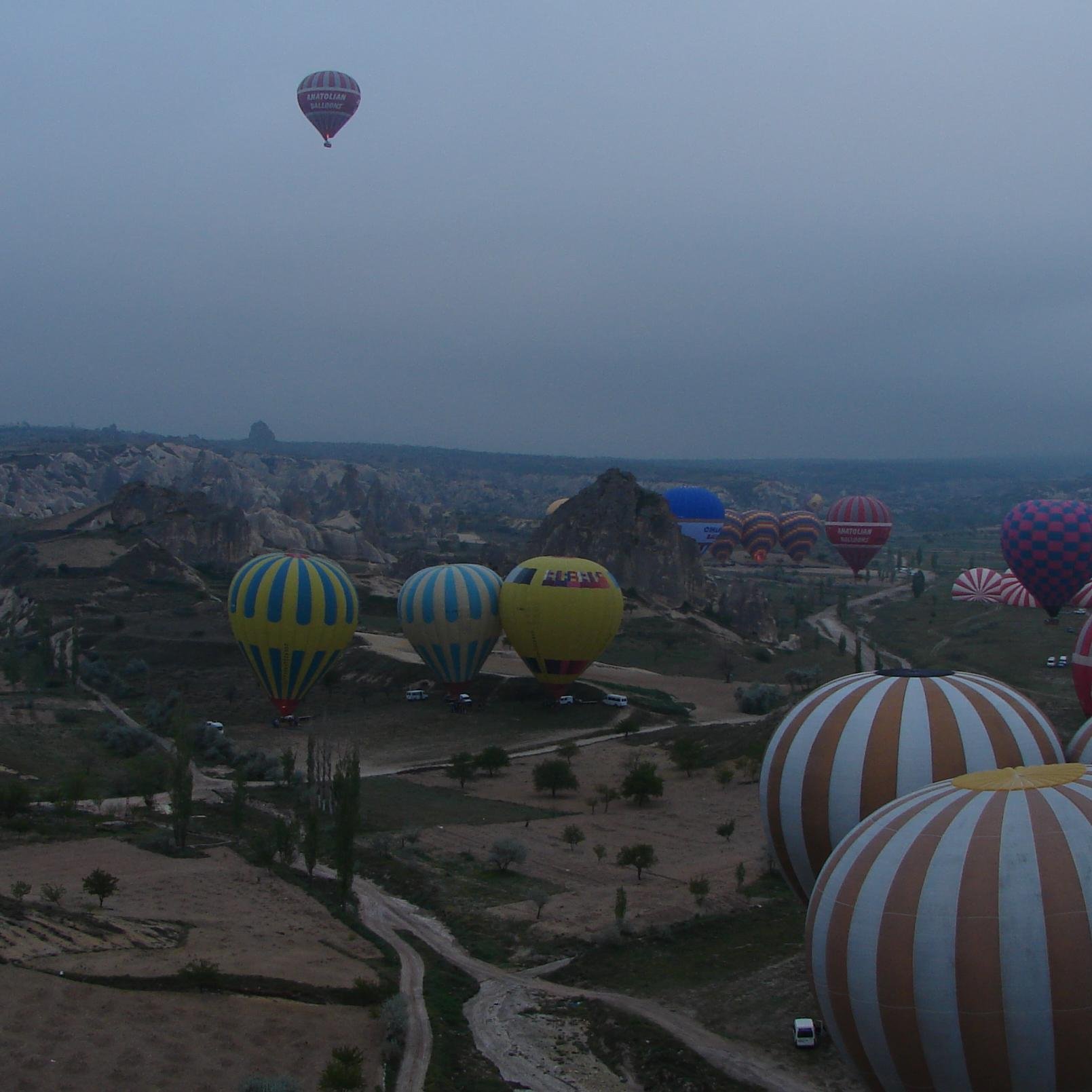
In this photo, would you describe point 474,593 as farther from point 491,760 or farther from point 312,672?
point 491,760

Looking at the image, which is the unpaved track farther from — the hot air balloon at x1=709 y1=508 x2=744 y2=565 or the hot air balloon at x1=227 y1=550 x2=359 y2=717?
the hot air balloon at x1=709 y1=508 x2=744 y2=565

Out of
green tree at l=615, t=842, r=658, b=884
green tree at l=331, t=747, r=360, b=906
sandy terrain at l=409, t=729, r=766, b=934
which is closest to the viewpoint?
green tree at l=331, t=747, r=360, b=906

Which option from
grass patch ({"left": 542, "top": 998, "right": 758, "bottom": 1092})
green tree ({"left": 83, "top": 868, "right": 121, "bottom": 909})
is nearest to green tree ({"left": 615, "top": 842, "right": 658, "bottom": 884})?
grass patch ({"left": 542, "top": 998, "right": 758, "bottom": 1092})

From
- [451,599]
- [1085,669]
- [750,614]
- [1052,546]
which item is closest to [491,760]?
[451,599]

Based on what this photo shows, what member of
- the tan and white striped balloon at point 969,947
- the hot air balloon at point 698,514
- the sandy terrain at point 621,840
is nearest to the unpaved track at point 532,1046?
the sandy terrain at point 621,840

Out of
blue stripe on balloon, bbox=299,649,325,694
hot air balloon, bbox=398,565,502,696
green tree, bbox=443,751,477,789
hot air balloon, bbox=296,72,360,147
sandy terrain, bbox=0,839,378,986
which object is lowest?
green tree, bbox=443,751,477,789

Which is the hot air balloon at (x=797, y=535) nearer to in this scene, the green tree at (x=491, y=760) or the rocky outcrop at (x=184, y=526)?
the rocky outcrop at (x=184, y=526)

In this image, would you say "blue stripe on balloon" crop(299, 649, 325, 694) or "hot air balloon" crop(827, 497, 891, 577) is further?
"hot air balloon" crop(827, 497, 891, 577)
